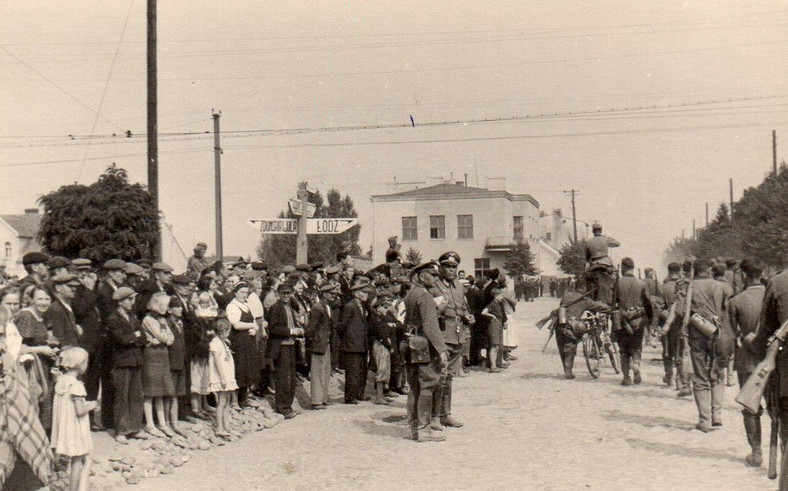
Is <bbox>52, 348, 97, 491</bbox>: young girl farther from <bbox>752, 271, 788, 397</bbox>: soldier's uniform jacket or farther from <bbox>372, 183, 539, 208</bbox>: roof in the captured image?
<bbox>372, 183, 539, 208</bbox>: roof

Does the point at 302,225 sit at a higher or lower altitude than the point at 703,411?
higher

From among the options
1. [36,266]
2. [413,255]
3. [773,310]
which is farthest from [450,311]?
[413,255]

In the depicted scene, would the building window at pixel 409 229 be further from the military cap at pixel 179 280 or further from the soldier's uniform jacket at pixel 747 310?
the soldier's uniform jacket at pixel 747 310

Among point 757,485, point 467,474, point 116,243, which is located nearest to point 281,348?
point 467,474

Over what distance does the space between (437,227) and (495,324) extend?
46893 millimetres

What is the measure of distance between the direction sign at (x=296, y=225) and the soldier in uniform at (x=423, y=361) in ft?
18.6

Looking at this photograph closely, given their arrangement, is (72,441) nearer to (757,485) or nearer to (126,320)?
(126,320)

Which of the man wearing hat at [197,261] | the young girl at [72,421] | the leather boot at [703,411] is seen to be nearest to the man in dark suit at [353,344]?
the man wearing hat at [197,261]

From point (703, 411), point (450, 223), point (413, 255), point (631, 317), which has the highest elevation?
point (450, 223)

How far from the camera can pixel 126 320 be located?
927 cm

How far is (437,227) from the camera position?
209ft

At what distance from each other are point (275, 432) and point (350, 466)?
249cm

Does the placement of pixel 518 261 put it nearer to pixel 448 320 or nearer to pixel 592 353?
pixel 592 353

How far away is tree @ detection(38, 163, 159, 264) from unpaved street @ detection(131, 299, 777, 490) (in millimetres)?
5782
